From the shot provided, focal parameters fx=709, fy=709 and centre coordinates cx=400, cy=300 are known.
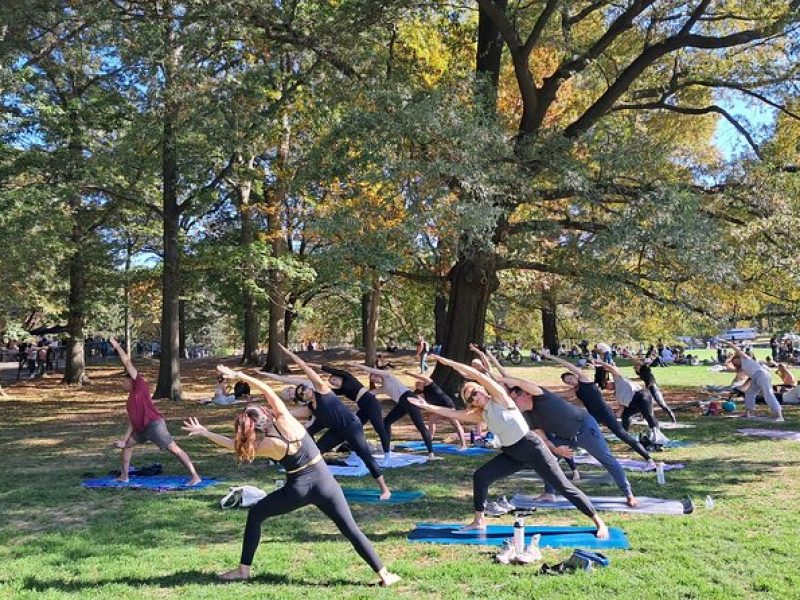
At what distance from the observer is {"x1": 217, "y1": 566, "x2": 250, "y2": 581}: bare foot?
19.3ft

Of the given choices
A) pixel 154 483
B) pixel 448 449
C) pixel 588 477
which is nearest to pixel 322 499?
pixel 154 483

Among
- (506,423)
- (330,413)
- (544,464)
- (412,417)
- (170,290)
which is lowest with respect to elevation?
(412,417)

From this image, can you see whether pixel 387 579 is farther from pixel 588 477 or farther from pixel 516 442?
pixel 588 477

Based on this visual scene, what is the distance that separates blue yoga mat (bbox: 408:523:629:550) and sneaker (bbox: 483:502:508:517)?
1.73 feet

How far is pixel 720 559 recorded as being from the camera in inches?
242

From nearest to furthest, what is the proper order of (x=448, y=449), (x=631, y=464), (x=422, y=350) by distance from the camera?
(x=631, y=464), (x=448, y=449), (x=422, y=350)

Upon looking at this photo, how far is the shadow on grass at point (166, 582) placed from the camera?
5.78 meters

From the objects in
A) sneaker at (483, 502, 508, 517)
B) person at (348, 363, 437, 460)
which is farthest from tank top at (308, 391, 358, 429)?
sneaker at (483, 502, 508, 517)

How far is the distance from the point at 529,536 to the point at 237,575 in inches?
110

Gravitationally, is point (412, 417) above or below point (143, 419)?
below

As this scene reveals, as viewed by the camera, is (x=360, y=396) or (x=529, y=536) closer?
(x=529, y=536)

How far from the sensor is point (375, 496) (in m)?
8.93

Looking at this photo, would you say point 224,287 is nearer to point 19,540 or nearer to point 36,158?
point 36,158

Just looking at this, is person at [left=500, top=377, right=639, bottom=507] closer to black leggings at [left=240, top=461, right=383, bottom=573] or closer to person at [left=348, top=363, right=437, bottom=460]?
black leggings at [left=240, top=461, right=383, bottom=573]
